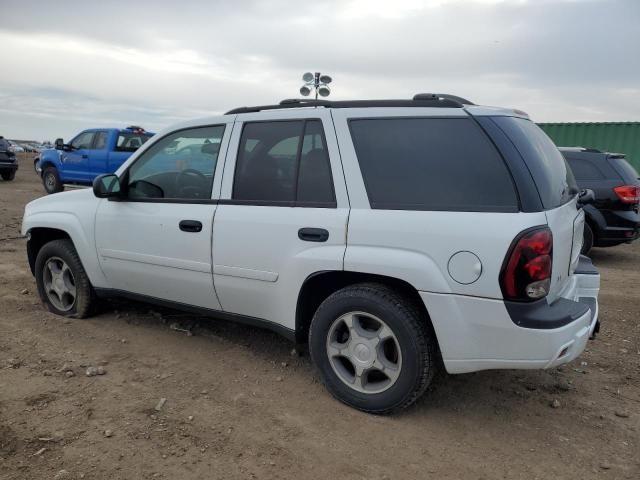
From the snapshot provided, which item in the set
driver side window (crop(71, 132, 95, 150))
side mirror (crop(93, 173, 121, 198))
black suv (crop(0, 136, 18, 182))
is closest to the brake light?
side mirror (crop(93, 173, 121, 198))

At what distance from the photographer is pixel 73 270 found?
14.6 ft

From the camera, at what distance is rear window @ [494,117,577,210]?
2777mm

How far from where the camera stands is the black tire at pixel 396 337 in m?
2.86

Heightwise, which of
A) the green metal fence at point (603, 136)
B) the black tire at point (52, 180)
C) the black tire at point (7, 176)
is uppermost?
the green metal fence at point (603, 136)

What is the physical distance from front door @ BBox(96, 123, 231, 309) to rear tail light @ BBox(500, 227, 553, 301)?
191 centimetres

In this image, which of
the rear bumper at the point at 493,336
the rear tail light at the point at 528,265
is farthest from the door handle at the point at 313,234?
the rear tail light at the point at 528,265

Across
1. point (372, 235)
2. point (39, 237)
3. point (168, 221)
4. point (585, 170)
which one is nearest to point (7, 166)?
point (39, 237)

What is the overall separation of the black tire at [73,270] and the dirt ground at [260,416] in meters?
0.17

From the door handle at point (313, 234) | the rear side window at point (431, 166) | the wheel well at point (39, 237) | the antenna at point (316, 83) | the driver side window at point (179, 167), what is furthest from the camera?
the antenna at point (316, 83)

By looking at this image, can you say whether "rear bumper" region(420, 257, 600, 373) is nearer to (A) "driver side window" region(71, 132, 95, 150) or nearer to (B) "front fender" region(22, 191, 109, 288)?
(B) "front fender" region(22, 191, 109, 288)

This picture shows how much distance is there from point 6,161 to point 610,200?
18.7 metres

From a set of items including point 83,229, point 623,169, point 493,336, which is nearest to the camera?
point 493,336

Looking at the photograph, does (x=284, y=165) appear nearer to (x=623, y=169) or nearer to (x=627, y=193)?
(x=627, y=193)

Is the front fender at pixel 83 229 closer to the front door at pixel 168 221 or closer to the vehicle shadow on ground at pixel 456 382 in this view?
the front door at pixel 168 221
